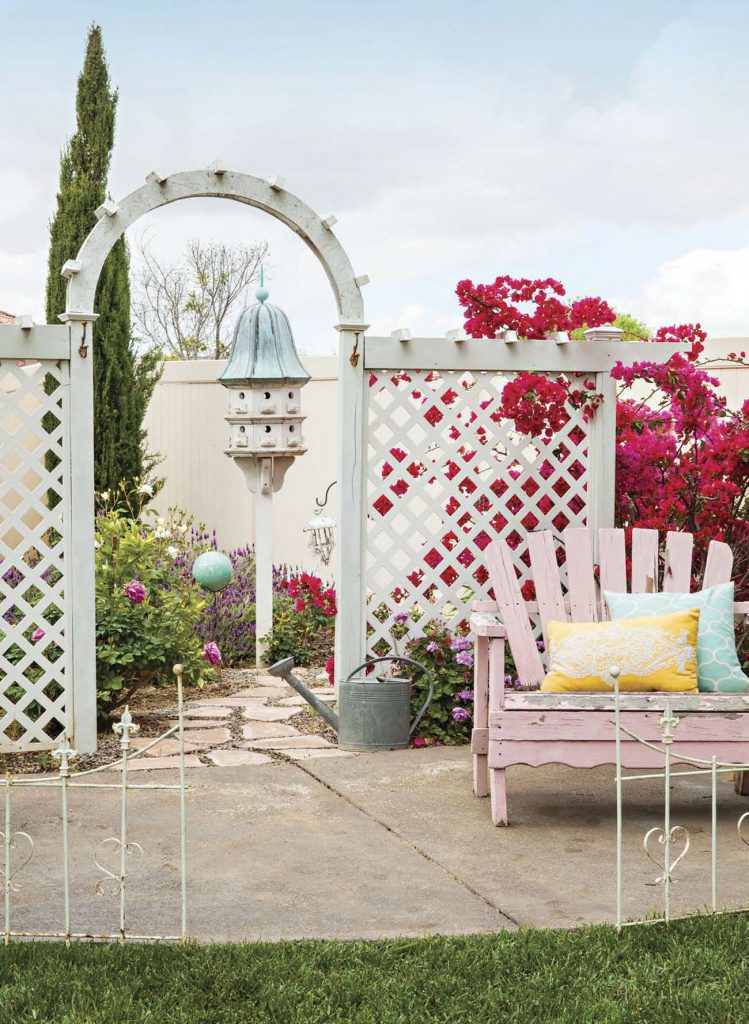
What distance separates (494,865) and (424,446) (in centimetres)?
246

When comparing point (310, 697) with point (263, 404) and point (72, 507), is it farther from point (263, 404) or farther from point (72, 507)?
point (263, 404)

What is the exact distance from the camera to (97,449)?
10.0 metres

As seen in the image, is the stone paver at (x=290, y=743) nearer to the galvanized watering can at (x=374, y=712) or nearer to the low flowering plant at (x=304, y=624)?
the galvanized watering can at (x=374, y=712)

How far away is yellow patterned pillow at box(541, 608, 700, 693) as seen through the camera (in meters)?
4.34

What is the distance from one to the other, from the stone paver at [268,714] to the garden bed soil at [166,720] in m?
0.04

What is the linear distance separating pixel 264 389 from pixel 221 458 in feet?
10.6

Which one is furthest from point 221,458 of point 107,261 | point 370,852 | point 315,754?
point 370,852

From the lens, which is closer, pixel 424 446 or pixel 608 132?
pixel 424 446

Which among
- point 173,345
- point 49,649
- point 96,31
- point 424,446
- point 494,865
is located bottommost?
point 494,865

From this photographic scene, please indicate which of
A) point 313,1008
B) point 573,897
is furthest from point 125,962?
point 573,897

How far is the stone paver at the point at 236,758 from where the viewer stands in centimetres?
509

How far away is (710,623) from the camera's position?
4.55m

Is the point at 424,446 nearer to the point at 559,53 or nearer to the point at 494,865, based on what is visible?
the point at 494,865

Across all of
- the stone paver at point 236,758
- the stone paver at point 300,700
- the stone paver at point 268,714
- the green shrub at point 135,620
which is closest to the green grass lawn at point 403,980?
the stone paver at point 236,758
